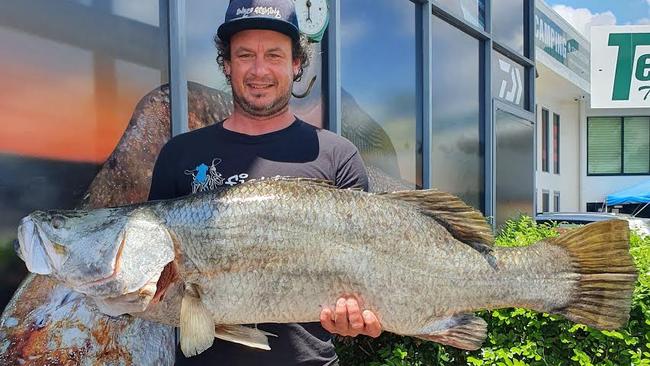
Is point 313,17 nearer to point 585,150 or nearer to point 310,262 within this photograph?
point 310,262

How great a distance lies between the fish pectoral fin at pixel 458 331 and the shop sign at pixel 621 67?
45.0 feet

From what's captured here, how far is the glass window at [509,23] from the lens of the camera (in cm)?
805

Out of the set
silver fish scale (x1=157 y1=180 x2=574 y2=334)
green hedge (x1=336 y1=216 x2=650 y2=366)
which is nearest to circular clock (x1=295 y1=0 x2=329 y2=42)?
green hedge (x1=336 y1=216 x2=650 y2=366)

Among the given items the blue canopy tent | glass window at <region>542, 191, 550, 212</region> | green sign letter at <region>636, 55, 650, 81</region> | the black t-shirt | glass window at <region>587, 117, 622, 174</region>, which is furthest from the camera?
glass window at <region>587, 117, 622, 174</region>

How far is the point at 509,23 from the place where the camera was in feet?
27.9

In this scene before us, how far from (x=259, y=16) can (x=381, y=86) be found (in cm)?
348

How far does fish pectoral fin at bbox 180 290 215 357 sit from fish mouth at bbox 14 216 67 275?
1.42 ft

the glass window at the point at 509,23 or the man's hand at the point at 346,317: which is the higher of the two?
the glass window at the point at 509,23

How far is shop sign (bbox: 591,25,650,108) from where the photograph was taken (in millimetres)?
14406

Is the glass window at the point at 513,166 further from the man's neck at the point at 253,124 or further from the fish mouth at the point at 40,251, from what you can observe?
the fish mouth at the point at 40,251

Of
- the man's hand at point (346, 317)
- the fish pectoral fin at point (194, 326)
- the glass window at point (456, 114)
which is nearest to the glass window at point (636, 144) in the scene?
the glass window at point (456, 114)

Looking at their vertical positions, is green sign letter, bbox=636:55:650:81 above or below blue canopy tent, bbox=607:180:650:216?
above

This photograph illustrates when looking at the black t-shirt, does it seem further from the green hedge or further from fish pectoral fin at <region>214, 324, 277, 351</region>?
the green hedge

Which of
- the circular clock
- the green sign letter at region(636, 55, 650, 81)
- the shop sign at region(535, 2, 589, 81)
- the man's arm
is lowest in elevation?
the man's arm
